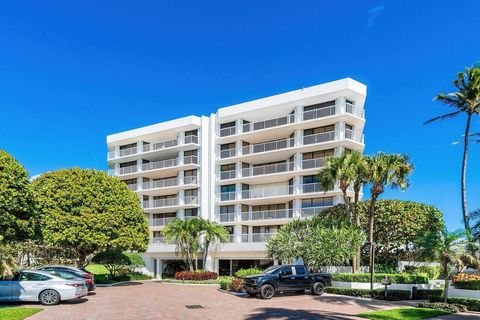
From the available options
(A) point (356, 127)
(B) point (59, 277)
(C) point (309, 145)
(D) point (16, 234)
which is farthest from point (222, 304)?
(A) point (356, 127)

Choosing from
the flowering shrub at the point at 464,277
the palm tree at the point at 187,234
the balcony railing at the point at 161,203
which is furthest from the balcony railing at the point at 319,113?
the flowering shrub at the point at 464,277

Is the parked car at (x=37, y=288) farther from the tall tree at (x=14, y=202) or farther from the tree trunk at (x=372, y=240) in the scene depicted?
the tree trunk at (x=372, y=240)

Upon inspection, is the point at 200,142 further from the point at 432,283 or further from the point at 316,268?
the point at 432,283

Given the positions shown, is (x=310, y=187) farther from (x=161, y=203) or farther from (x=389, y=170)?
(x=161, y=203)

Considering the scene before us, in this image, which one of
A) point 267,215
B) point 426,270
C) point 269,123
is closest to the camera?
point 426,270

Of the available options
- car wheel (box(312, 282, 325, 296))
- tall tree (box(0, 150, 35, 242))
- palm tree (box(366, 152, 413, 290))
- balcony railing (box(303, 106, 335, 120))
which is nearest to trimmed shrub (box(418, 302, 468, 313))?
car wheel (box(312, 282, 325, 296))

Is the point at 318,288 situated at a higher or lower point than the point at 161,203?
lower

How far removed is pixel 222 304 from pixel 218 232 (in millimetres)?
19220

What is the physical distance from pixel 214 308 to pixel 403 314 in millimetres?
7667

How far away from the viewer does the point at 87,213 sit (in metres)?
34.0

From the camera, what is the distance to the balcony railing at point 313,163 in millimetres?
41225

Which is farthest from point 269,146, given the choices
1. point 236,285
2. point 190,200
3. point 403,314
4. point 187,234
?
point 403,314

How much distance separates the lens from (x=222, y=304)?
21.0m

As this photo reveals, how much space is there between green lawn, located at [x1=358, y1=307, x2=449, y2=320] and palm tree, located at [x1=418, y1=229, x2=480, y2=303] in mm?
2302
